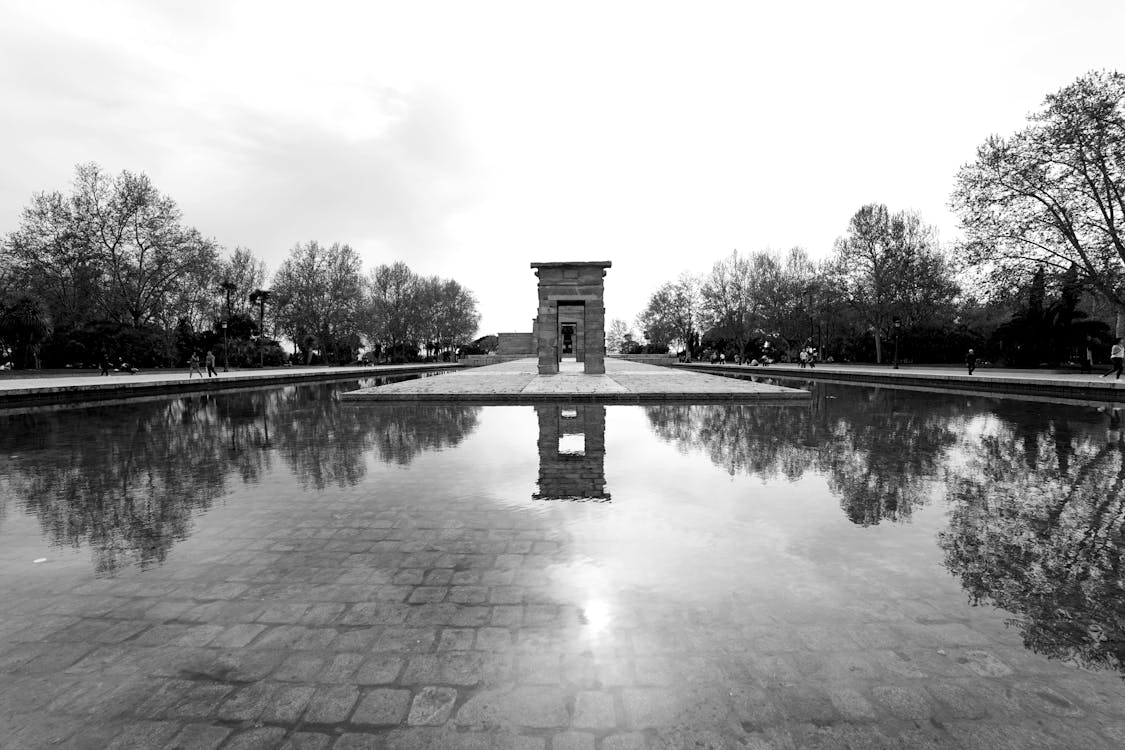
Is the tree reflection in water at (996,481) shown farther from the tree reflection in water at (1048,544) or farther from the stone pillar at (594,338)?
the stone pillar at (594,338)

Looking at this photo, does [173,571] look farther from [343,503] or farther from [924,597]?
[924,597]

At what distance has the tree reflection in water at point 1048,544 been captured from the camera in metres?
3.00

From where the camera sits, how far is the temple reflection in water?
19.4 ft

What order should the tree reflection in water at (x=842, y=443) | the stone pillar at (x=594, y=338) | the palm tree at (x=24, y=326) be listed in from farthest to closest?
1. the palm tree at (x=24, y=326)
2. the stone pillar at (x=594, y=338)
3. the tree reflection in water at (x=842, y=443)

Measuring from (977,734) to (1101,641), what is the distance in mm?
1418

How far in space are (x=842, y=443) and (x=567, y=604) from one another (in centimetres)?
726

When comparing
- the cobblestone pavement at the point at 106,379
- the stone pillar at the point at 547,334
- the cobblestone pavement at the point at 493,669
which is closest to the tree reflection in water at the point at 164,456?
the cobblestone pavement at the point at 493,669

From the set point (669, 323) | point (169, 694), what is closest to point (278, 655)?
point (169, 694)

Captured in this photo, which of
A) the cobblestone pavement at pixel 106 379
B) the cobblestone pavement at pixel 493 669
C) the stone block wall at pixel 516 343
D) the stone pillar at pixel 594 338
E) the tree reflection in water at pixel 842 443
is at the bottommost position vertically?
the cobblestone pavement at pixel 493 669

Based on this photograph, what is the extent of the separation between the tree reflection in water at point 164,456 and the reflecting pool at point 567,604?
0.24ft

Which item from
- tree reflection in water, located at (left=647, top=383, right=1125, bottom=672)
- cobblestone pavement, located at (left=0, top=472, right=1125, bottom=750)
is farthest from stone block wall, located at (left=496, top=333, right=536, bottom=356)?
cobblestone pavement, located at (left=0, top=472, right=1125, bottom=750)

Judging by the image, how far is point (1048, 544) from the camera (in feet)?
13.8

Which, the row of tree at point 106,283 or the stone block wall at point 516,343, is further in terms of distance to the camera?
the stone block wall at point 516,343

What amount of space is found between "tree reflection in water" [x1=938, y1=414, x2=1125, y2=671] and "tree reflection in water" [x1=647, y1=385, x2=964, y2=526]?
1.77 feet
